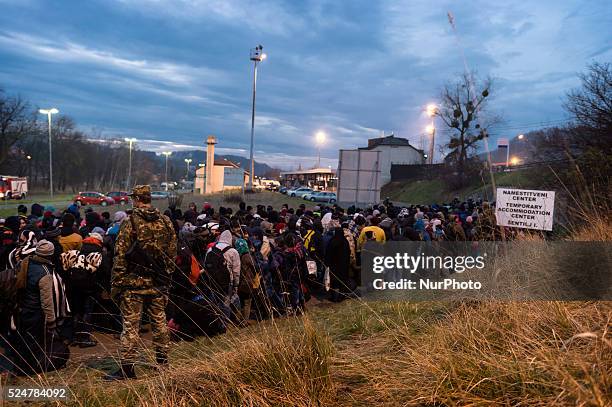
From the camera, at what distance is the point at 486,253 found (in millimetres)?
5594

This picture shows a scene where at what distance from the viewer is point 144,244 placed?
4.78m

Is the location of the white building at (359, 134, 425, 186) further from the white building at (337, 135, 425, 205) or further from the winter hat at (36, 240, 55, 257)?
the winter hat at (36, 240, 55, 257)

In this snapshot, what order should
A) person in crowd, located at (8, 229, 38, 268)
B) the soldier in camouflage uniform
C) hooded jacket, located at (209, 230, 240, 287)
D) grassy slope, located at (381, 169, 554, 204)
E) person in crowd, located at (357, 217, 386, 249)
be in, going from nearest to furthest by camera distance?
1. the soldier in camouflage uniform
2. person in crowd, located at (8, 229, 38, 268)
3. hooded jacket, located at (209, 230, 240, 287)
4. person in crowd, located at (357, 217, 386, 249)
5. grassy slope, located at (381, 169, 554, 204)

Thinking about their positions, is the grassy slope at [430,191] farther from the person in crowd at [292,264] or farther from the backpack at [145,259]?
the backpack at [145,259]

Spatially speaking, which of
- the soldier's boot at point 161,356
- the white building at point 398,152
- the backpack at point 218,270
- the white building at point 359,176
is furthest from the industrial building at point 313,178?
the soldier's boot at point 161,356

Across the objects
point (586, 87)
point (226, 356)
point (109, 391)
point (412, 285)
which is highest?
point (586, 87)

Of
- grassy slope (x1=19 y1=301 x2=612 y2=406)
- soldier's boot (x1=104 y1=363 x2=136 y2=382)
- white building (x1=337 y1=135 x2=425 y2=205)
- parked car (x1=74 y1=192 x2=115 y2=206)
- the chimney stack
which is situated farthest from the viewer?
the chimney stack

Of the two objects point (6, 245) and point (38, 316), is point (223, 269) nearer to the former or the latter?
point (38, 316)

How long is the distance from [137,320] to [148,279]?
43 centimetres

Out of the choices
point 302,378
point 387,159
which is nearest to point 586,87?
point 302,378

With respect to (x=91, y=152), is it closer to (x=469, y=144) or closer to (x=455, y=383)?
(x=469, y=144)

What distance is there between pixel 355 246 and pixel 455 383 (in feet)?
22.0

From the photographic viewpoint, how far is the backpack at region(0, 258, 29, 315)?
201 inches

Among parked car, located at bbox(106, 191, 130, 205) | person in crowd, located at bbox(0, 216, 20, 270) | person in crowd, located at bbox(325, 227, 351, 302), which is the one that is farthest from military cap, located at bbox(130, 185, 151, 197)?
parked car, located at bbox(106, 191, 130, 205)
